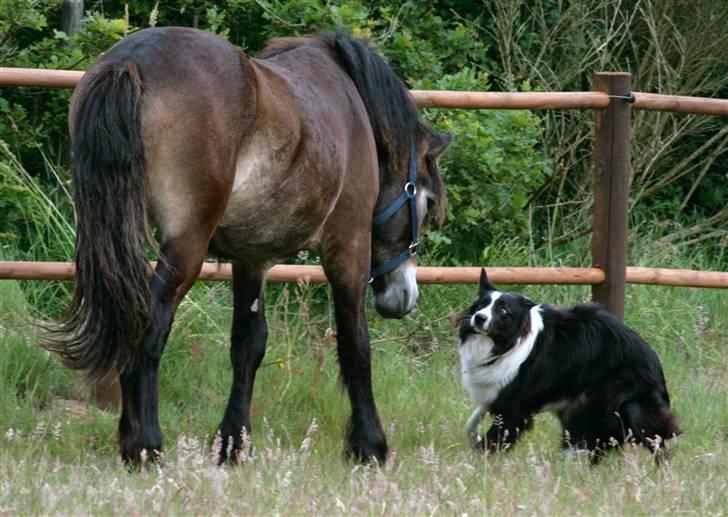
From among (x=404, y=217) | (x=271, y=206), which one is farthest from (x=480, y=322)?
(x=271, y=206)

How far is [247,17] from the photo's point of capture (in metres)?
8.24

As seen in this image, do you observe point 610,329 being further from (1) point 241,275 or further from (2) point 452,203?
(2) point 452,203

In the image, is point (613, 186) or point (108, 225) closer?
point (108, 225)

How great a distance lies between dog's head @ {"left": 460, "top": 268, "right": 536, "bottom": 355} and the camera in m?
5.12

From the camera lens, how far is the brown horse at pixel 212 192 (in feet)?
12.4

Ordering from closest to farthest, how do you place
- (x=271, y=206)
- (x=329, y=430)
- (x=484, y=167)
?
(x=271, y=206) < (x=329, y=430) < (x=484, y=167)

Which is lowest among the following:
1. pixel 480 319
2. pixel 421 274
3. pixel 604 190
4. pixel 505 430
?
pixel 505 430

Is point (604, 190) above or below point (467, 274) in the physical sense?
above

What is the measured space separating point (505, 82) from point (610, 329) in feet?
12.7

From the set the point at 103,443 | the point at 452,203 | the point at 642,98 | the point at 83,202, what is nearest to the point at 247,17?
the point at 452,203

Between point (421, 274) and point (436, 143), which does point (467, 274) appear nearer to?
point (421, 274)

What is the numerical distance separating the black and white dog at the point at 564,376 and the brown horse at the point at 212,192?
54 cm

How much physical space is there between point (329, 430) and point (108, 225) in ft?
6.09

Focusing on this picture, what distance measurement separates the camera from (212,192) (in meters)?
3.89
